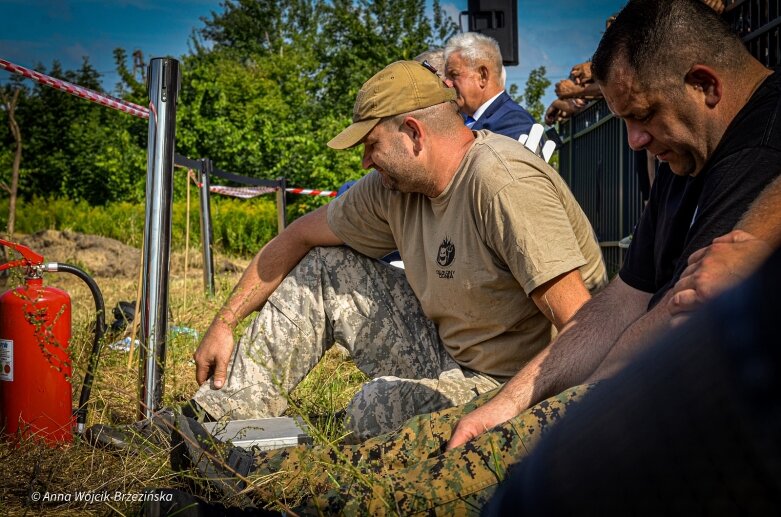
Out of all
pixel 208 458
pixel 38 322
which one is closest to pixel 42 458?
pixel 38 322

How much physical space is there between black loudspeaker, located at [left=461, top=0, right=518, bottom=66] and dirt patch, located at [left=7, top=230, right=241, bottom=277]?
557 cm

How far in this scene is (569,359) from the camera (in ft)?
8.02

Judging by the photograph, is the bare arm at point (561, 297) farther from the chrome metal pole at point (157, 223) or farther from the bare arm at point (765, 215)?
the chrome metal pole at point (157, 223)

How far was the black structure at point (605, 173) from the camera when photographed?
8359 mm

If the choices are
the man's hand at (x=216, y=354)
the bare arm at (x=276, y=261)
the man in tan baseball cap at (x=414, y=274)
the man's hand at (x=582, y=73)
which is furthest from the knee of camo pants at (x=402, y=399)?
the man's hand at (x=582, y=73)

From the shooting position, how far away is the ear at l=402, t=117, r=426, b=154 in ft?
10.4

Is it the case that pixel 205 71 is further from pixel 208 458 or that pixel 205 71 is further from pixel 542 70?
pixel 208 458

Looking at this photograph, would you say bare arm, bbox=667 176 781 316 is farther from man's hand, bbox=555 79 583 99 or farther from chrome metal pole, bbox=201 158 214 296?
chrome metal pole, bbox=201 158 214 296

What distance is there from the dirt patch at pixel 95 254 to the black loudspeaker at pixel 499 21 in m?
5.57

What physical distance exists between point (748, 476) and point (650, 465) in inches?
2.5

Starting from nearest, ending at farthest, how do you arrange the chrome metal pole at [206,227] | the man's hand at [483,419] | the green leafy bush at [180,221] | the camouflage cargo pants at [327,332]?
the man's hand at [483,419], the camouflage cargo pants at [327,332], the chrome metal pole at [206,227], the green leafy bush at [180,221]

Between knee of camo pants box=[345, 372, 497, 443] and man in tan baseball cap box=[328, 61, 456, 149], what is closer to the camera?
knee of camo pants box=[345, 372, 497, 443]

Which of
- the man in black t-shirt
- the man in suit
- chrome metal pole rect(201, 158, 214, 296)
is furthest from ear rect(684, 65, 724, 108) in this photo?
chrome metal pole rect(201, 158, 214, 296)

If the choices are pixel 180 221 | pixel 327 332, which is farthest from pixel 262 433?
pixel 180 221
